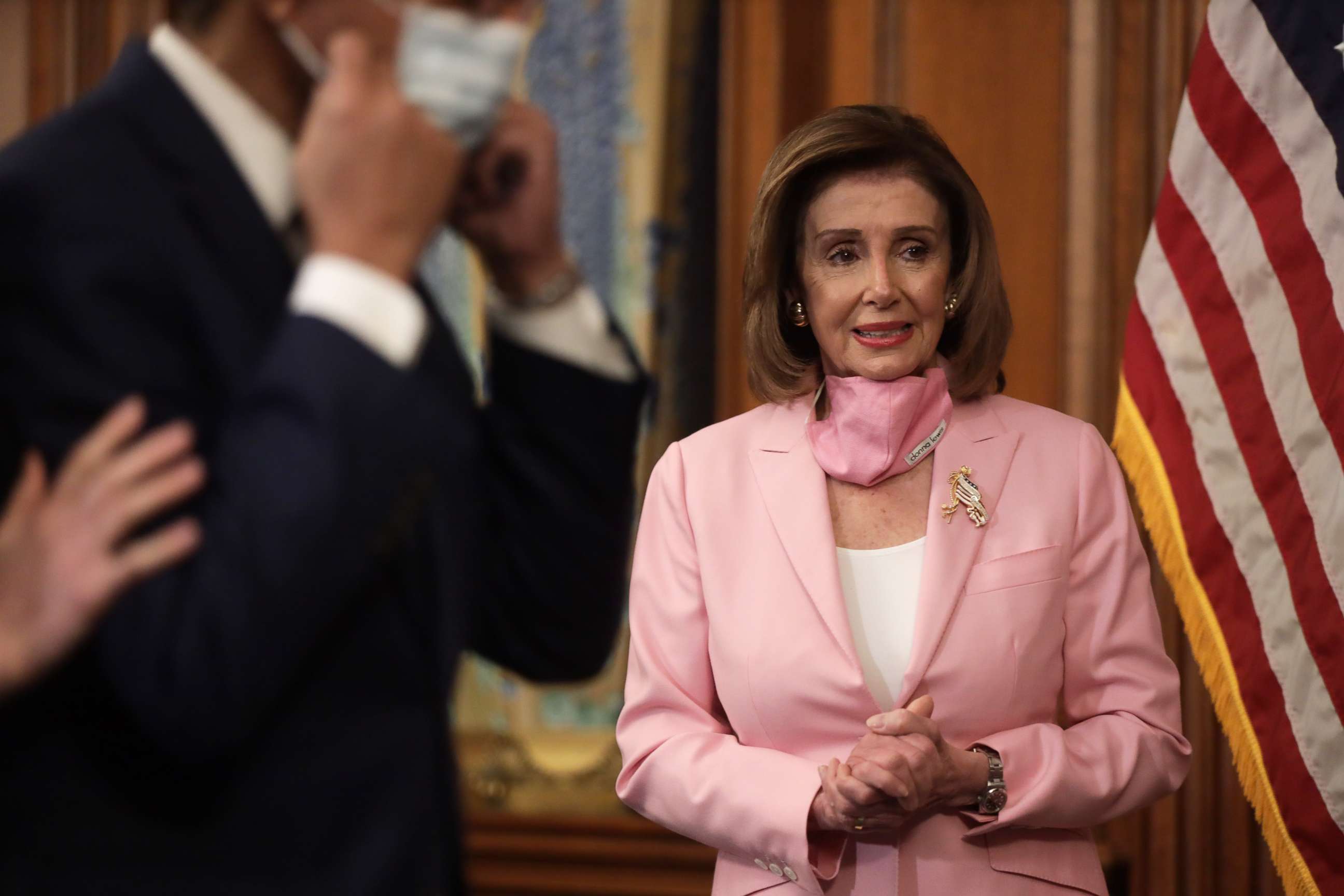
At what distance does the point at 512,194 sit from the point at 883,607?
110 cm

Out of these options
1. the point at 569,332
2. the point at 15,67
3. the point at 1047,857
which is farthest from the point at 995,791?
the point at 15,67

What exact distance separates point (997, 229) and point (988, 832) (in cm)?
178

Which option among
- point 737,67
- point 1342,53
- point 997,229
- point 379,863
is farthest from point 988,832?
point 737,67

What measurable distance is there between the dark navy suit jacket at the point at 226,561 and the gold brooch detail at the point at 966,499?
3.69ft

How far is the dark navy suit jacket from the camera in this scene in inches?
36.7

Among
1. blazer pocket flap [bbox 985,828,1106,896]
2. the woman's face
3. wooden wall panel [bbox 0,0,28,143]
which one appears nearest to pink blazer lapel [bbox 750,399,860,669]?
the woman's face

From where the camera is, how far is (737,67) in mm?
3561

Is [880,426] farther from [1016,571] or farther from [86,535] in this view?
[86,535]

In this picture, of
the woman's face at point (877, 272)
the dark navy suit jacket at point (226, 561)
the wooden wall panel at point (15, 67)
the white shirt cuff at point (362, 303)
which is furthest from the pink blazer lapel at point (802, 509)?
the wooden wall panel at point (15, 67)

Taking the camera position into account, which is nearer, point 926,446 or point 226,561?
point 226,561

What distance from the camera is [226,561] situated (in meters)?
0.93

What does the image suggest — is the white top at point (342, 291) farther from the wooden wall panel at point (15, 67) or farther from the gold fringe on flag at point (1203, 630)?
the wooden wall panel at point (15, 67)

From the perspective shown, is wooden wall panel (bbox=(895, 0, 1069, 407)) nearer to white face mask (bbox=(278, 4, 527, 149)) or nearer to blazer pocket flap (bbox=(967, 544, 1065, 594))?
blazer pocket flap (bbox=(967, 544, 1065, 594))

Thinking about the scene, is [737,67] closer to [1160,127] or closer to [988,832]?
[1160,127]
